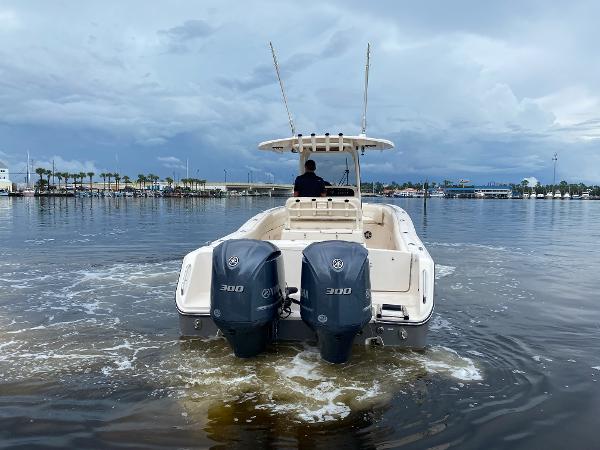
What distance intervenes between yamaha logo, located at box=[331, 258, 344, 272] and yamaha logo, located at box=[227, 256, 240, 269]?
100 cm

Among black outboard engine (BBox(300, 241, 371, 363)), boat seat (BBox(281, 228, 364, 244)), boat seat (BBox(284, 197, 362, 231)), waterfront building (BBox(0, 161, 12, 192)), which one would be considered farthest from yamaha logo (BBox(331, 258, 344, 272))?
waterfront building (BBox(0, 161, 12, 192))

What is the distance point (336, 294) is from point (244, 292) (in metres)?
0.95

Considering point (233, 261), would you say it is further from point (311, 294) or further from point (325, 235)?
Result: point (325, 235)

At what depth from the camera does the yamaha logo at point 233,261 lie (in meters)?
5.21

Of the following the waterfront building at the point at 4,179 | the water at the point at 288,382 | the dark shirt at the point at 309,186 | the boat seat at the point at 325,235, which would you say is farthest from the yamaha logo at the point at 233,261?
the waterfront building at the point at 4,179

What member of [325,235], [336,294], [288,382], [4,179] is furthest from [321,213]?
[4,179]

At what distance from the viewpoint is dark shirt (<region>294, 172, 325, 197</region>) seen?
31.8 feet

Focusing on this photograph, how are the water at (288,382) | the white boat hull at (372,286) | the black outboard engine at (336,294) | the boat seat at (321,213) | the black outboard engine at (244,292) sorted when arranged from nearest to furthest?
the water at (288,382), the black outboard engine at (336,294), the black outboard engine at (244,292), the white boat hull at (372,286), the boat seat at (321,213)

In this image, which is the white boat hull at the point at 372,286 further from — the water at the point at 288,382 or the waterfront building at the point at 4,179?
the waterfront building at the point at 4,179

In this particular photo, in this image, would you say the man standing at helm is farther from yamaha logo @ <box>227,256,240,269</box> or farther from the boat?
yamaha logo @ <box>227,256,240,269</box>

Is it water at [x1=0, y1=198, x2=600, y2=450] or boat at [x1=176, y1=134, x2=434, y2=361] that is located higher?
boat at [x1=176, y1=134, x2=434, y2=361]

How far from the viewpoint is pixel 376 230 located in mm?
11961

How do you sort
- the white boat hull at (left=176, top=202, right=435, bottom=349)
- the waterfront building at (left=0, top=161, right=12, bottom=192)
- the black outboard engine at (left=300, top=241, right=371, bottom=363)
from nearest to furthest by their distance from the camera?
the black outboard engine at (left=300, top=241, right=371, bottom=363) → the white boat hull at (left=176, top=202, right=435, bottom=349) → the waterfront building at (left=0, top=161, right=12, bottom=192)

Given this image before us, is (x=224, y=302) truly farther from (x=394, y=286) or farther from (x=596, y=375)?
(x=596, y=375)
